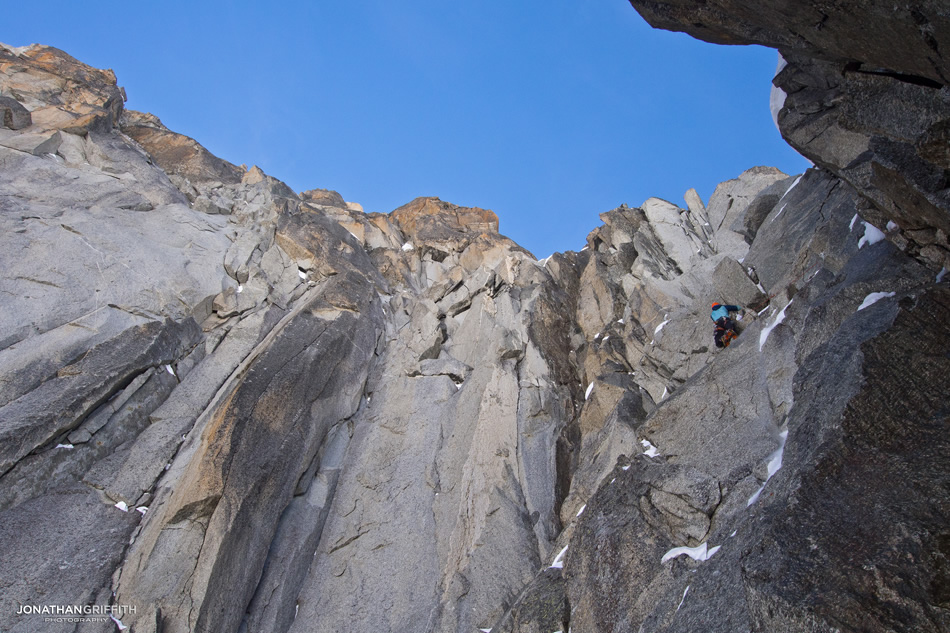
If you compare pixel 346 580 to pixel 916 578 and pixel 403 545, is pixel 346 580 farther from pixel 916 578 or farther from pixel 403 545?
pixel 916 578

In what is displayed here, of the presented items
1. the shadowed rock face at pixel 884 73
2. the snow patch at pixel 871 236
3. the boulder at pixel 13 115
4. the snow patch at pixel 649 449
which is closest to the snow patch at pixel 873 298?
the shadowed rock face at pixel 884 73

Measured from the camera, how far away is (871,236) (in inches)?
548

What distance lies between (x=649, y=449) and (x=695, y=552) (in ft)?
12.8

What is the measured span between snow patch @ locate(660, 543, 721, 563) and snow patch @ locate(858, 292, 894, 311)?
564 cm

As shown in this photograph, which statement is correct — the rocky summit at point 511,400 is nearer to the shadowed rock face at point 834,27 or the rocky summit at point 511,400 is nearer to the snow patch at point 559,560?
the shadowed rock face at point 834,27

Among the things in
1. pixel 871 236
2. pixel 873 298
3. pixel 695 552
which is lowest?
pixel 695 552

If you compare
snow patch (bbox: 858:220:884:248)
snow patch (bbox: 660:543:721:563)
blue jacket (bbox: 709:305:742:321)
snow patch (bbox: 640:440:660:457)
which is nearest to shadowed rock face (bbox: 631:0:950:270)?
snow patch (bbox: 858:220:884:248)

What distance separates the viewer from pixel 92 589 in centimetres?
1477

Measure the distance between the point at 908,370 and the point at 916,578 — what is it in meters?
3.92

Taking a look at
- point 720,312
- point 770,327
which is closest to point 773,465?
point 770,327

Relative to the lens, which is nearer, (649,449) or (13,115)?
(649,449)

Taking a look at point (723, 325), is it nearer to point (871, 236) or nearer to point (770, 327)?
point (770, 327)

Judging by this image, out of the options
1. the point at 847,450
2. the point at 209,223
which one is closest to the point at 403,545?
the point at 847,450

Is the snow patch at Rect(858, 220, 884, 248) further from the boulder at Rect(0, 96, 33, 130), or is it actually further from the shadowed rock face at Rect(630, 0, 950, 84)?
the boulder at Rect(0, 96, 33, 130)
